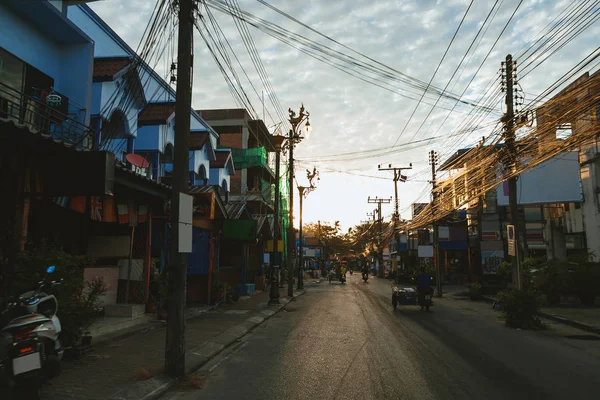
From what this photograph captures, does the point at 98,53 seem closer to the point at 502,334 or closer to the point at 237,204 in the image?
the point at 237,204

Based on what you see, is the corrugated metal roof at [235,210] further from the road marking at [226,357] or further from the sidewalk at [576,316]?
the sidewalk at [576,316]

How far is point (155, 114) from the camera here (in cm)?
1742

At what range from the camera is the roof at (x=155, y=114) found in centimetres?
1703

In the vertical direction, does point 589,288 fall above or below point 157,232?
below

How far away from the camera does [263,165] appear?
36406 millimetres

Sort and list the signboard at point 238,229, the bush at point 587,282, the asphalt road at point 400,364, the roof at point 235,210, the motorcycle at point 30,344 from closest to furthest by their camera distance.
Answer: the motorcycle at point 30,344
the asphalt road at point 400,364
the bush at point 587,282
the signboard at point 238,229
the roof at point 235,210

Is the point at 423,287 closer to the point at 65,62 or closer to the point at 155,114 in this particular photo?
the point at 155,114

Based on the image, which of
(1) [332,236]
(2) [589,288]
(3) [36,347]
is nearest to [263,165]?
(2) [589,288]

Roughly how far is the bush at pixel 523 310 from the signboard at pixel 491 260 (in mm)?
19703

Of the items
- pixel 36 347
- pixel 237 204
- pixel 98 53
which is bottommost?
pixel 36 347

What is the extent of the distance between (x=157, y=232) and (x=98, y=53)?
643 centimetres

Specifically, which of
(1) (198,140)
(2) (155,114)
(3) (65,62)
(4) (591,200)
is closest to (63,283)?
(3) (65,62)

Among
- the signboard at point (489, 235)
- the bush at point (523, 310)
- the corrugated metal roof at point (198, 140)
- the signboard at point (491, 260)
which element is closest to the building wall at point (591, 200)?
the signboard at point (491, 260)

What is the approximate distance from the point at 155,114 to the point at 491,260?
1018 inches
